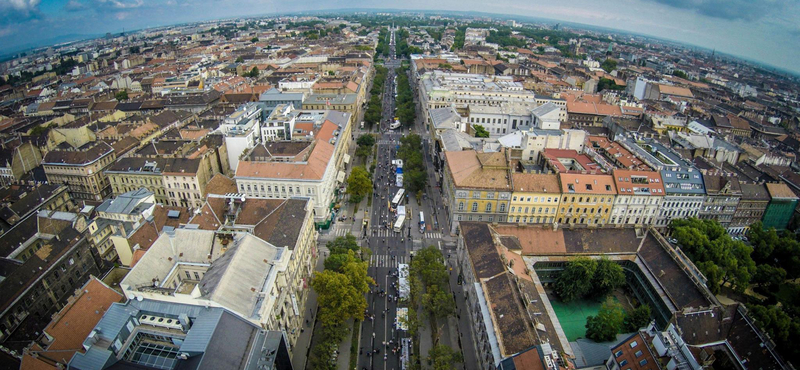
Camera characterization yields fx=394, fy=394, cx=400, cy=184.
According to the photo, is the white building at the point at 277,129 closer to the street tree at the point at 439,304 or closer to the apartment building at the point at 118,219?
the apartment building at the point at 118,219

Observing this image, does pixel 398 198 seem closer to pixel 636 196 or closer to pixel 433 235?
pixel 433 235

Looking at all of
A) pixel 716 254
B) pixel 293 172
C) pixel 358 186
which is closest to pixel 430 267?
pixel 358 186

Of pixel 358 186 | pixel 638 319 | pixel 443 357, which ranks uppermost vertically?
pixel 358 186

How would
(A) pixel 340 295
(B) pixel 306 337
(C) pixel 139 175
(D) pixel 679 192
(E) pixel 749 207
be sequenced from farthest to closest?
(C) pixel 139 175, (E) pixel 749 207, (D) pixel 679 192, (B) pixel 306 337, (A) pixel 340 295

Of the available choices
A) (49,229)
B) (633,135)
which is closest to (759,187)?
(633,135)

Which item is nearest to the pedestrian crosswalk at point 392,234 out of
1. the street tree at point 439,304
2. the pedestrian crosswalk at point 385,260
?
the pedestrian crosswalk at point 385,260

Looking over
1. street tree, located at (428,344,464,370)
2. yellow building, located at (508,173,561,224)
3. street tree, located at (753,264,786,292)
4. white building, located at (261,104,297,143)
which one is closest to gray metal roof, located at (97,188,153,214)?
white building, located at (261,104,297,143)

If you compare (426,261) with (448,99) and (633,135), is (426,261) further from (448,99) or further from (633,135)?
(448,99)
